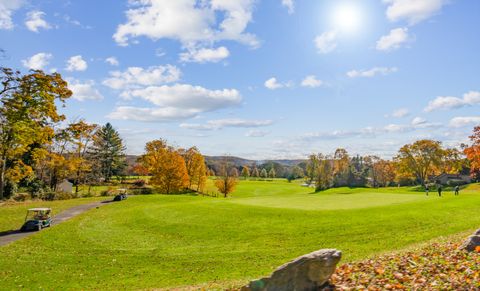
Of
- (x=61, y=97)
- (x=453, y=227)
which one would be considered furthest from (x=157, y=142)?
(x=453, y=227)

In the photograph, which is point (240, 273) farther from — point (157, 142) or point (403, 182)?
point (403, 182)

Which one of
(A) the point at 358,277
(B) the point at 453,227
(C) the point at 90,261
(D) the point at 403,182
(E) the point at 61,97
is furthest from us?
(D) the point at 403,182

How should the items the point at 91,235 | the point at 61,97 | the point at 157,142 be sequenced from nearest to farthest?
the point at 91,235, the point at 61,97, the point at 157,142

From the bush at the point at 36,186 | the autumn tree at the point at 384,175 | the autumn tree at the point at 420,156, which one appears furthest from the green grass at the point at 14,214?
the autumn tree at the point at 384,175

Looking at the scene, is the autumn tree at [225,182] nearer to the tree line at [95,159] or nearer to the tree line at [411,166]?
the tree line at [95,159]

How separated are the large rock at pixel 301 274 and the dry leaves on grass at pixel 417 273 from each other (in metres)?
0.73

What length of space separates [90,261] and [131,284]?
16.7ft

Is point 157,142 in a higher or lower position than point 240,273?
higher

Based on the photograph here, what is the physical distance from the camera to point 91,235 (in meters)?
24.8

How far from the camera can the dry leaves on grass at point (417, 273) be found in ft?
28.8

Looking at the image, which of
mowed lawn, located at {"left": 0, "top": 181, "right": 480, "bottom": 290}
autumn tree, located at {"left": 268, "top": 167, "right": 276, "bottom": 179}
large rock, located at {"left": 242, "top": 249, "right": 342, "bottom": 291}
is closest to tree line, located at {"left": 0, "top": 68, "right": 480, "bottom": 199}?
mowed lawn, located at {"left": 0, "top": 181, "right": 480, "bottom": 290}

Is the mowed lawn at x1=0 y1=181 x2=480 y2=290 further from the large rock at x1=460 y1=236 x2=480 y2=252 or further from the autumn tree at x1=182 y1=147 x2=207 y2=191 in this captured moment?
the autumn tree at x1=182 y1=147 x2=207 y2=191

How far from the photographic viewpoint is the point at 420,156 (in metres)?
89.4

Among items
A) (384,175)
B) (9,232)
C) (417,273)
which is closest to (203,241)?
(417,273)
